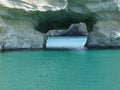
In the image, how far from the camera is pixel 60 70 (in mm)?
25203

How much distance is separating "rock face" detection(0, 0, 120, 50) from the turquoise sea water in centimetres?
176

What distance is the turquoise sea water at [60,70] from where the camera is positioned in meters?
20.4

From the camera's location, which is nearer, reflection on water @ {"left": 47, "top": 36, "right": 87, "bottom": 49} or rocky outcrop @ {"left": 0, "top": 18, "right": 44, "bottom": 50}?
rocky outcrop @ {"left": 0, "top": 18, "right": 44, "bottom": 50}

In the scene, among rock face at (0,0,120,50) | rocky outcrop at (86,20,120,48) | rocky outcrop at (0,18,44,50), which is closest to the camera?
rocky outcrop at (0,18,44,50)

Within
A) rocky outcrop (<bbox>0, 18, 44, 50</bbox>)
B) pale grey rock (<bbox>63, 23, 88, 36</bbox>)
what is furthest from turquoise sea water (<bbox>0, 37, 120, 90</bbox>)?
pale grey rock (<bbox>63, 23, 88, 36</bbox>)

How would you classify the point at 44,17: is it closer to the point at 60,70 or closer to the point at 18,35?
the point at 18,35

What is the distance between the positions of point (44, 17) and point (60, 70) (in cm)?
1307

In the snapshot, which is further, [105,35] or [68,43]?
[68,43]

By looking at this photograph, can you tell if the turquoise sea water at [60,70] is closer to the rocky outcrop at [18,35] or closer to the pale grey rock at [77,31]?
the rocky outcrop at [18,35]

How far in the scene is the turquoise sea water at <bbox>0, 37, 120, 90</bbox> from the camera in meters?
20.4

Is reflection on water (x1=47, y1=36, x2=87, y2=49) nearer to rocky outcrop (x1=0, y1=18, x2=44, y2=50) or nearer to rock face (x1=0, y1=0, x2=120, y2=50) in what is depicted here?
rock face (x1=0, y1=0, x2=120, y2=50)

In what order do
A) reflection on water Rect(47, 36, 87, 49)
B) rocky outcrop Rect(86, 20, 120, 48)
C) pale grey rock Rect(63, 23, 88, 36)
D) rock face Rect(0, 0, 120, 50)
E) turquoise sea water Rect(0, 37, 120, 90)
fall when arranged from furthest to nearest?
1. pale grey rock Rect(63, 23, 88, 36)
2. reflection on water Rect(47, 36, 87, 49)
3. rocky outcrop Rect(86, 20, 120, 48)
4. rock face Rect(0, 0, 120, 50)
5. turquoise sea water Rect(0, 37, 120, 90)

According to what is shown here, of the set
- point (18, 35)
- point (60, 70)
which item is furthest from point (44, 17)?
point (60, 70)

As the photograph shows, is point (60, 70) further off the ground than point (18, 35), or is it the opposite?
point (18, 35)
